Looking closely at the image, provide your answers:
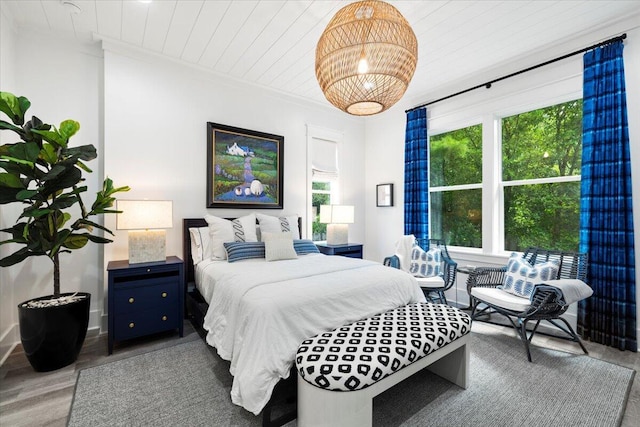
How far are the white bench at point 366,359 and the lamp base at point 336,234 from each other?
2.19 meters

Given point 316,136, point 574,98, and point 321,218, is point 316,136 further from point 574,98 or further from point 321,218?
point 574,98

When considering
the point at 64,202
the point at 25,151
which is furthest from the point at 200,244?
the point at 25,151

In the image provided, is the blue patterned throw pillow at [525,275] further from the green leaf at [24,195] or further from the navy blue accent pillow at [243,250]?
the green leaf at [24,195]

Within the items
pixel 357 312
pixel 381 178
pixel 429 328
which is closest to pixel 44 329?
pixel 357 312

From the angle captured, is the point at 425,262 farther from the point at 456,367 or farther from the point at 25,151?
the point at 25,151

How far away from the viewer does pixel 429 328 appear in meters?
1.86

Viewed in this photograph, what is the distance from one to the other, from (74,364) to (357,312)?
2287 mm

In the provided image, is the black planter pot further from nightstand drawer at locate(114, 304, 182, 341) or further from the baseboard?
the baseboard

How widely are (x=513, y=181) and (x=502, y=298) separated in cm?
156

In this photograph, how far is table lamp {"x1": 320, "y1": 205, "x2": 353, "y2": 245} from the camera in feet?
13.9

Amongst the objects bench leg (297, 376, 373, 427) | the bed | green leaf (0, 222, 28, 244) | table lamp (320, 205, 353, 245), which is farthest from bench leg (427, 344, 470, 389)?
green leaf (0, 222, 28, 244)

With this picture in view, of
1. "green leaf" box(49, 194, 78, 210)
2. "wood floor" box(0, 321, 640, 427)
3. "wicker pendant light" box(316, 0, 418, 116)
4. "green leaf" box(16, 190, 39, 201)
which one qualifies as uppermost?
"wicker pendant light" box(316, 0, 418, 116)

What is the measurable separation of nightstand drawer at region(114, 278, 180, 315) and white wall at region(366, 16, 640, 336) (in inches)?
126

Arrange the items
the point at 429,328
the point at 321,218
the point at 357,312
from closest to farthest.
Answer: the point at 429,328 → the point at 357,312 → the point at 321,218
